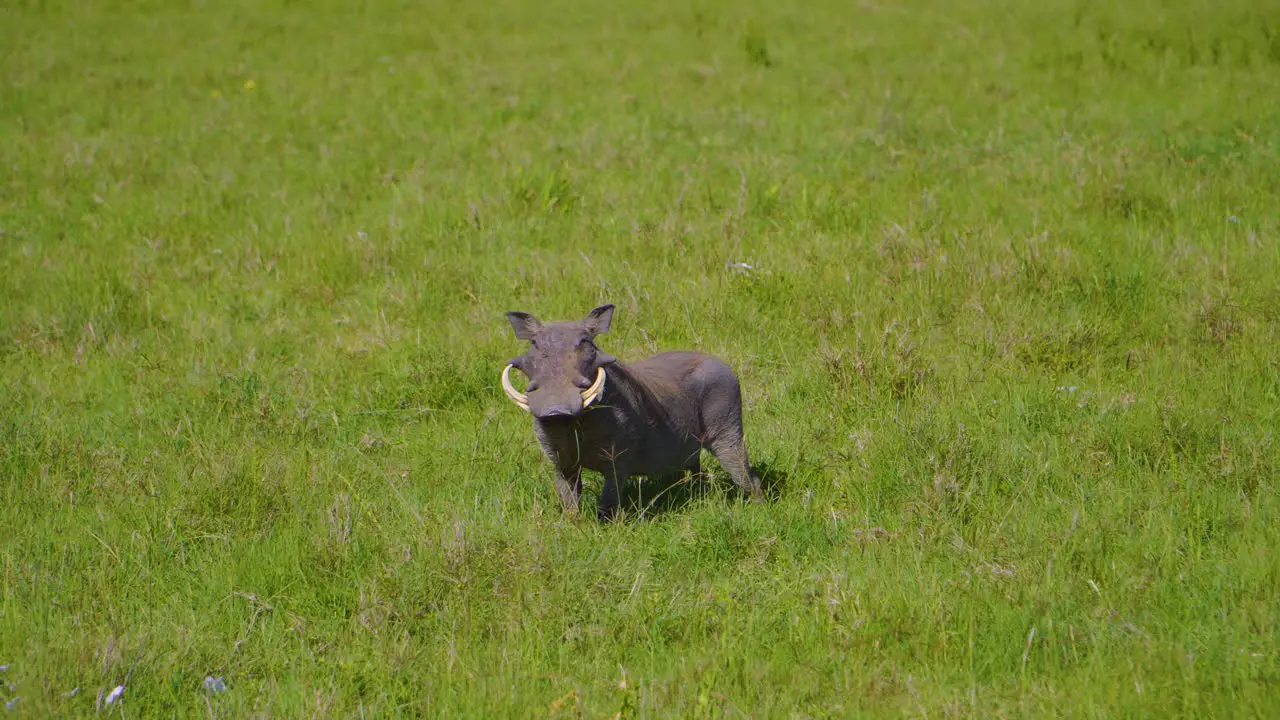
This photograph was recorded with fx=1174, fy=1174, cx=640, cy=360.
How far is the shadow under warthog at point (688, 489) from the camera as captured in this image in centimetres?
483

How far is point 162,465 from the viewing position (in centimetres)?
511

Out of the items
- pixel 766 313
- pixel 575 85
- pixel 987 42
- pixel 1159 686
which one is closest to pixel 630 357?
pixel 766 313

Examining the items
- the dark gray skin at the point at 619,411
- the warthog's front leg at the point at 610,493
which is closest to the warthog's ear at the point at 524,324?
the dark gray skin at the point at 619,411

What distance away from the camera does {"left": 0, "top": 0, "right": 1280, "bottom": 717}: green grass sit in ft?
11.8

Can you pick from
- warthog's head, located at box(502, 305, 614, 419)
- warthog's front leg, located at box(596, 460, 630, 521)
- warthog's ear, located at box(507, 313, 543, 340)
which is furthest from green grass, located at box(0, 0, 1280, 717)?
warthog's ear, located at box(507, 313, 543, 340)

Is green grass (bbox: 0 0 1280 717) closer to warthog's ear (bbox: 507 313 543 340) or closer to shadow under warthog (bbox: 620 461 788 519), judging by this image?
shadow under warthog (bbox: 620 461 788 519)

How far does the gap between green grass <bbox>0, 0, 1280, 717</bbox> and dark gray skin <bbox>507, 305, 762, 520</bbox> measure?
0.67 feet

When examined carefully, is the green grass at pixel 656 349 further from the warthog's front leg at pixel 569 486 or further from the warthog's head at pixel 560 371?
the warthog's head at pixel 560 371

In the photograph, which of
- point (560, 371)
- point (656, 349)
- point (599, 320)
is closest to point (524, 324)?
point (599, 320)

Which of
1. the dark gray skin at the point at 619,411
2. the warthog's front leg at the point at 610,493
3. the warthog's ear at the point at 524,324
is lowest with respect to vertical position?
the warthog's front leg at the point at 610,493

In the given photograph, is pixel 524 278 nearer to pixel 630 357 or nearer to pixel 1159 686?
pixel 630 357

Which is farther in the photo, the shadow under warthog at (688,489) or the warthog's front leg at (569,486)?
the shadow under warthog at (688,489)

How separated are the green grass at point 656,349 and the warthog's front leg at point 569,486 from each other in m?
0.09

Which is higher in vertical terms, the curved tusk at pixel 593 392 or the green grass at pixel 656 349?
the curved tusk at pixel 593 392
